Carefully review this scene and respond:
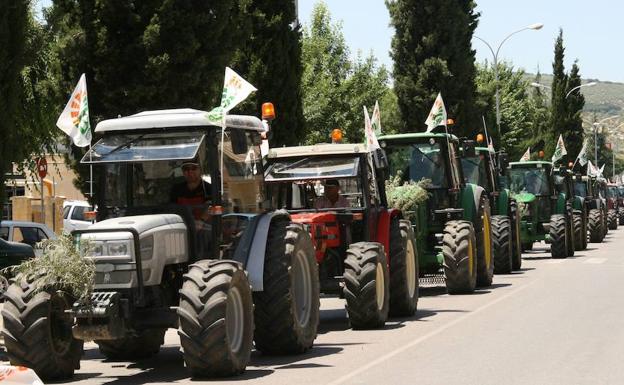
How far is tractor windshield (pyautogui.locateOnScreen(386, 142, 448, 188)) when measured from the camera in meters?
21.8

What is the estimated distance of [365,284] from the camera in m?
15.6

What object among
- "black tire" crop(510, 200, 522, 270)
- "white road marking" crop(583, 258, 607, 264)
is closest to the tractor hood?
"white road marking" crop(583, 258, 607, 264)

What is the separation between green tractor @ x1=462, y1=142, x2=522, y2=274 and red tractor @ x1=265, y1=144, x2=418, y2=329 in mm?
8637

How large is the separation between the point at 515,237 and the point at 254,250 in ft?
50.8

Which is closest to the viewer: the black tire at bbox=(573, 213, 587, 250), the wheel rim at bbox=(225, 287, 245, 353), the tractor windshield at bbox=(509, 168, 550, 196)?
the wheel rim at bbox=(225, 287, 245, 353)

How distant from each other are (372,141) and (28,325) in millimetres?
7487

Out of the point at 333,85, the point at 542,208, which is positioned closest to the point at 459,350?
the point at 542,208

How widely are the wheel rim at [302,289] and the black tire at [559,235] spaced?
19528 mm

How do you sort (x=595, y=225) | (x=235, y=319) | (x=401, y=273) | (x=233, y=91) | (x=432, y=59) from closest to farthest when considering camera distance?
(x=235, y=319)
(x=233, y=91)
(x=401, y=273)
(x=595, y=225)
(x=432, y=59)

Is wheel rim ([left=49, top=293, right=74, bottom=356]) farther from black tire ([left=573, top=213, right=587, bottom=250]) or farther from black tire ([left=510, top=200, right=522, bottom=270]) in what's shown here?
black tire ([left=573, top=213, right=587, bottom=250])

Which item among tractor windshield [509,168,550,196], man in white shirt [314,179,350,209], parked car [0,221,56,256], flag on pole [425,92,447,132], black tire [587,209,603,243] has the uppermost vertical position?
flag on pole [425,92,447,132]

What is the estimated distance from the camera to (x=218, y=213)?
1224cm

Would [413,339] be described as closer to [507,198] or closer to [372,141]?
[372,141]

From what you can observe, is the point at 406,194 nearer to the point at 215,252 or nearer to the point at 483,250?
the point at 483,250
